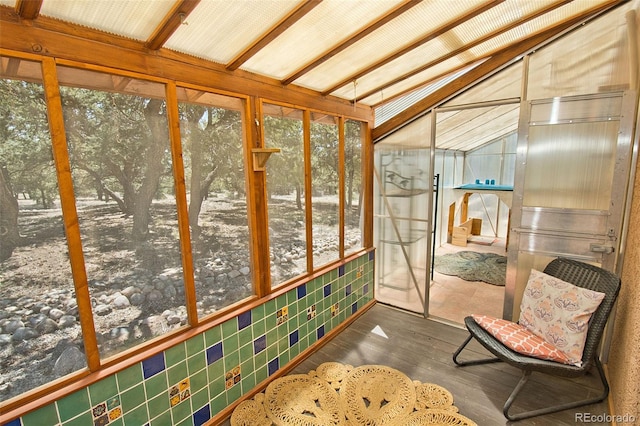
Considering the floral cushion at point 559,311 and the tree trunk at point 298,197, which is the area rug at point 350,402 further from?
the tree trunk at point 298,197

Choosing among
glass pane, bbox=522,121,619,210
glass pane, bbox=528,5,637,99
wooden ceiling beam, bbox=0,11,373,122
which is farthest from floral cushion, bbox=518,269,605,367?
wooden ceiling beam, bbox=0,11,373,122

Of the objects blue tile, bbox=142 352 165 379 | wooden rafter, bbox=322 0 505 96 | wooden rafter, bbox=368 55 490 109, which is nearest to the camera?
blue tile, bbox=142 352 165 379

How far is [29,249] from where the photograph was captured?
1.24m

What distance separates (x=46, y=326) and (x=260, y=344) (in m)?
1.21

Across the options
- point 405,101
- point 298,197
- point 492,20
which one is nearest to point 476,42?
point 492,20

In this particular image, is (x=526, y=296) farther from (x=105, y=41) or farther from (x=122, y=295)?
(x=105, y=41)

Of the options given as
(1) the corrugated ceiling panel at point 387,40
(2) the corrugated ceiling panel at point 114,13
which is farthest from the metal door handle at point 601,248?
(2) the corrugated ceiling panel at point 114,13

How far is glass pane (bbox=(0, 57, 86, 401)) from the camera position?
3.82ft

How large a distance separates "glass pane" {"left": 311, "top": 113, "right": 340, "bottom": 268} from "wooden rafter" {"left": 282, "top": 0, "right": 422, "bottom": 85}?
19.7 inches

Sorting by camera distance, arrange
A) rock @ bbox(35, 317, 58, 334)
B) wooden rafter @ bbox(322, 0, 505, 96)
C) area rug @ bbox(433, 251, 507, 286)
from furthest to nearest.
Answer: area rug @ bbox(433, 251, 507, 286) → wooden rafter @ bbox(322, 0, 505, 96) → rock @ bbox(35, 317, 58, 334)

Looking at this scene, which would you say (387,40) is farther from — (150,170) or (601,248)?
(601,248)

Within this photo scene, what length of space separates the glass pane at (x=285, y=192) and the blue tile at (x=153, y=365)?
0.88m

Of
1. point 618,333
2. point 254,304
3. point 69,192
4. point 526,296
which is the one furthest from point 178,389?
point 618,333

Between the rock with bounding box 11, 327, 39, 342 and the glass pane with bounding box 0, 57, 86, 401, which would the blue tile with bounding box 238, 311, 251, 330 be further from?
the rock with bounding box 11, 327, 39, 342
